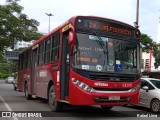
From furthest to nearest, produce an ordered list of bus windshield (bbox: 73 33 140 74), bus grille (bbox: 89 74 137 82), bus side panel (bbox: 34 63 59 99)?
bus side panel (bbox: 34 63 59 99) < bus windshield (bbox: 73 33 140 74) < bus grille (bbox: 89 74 137 82)

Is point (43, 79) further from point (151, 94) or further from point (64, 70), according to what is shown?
point (151, 94)

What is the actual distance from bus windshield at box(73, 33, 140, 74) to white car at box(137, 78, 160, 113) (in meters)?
2.49

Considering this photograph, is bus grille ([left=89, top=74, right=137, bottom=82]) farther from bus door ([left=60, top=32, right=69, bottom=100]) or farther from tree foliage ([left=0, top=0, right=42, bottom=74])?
tree foliage ([left=0, top=0, right=42, bottom=74])

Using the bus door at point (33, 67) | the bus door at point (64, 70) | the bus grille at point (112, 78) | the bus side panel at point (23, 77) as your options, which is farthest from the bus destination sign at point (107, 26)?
the bus side panel at point (23, 77)

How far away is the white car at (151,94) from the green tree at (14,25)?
9871 mm

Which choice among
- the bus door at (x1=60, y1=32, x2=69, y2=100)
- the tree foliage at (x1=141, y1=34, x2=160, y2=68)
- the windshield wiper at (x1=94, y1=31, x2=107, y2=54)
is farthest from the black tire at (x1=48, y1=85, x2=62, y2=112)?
the tree foliage at (x1=141, y1=34, x2=160, y2=68)

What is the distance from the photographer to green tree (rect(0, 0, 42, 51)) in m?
20.7

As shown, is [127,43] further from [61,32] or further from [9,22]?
[9,22]

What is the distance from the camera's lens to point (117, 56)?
10.9m

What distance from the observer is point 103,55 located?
1061 centimetres

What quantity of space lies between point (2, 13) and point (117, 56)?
11.6 meters

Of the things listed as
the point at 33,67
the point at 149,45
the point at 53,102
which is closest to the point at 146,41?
the point at 149,45

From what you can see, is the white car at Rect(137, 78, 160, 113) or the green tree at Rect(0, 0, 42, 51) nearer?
the white car at Rect(137, 78, 160, 113)

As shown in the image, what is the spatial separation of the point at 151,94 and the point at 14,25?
449 inches
